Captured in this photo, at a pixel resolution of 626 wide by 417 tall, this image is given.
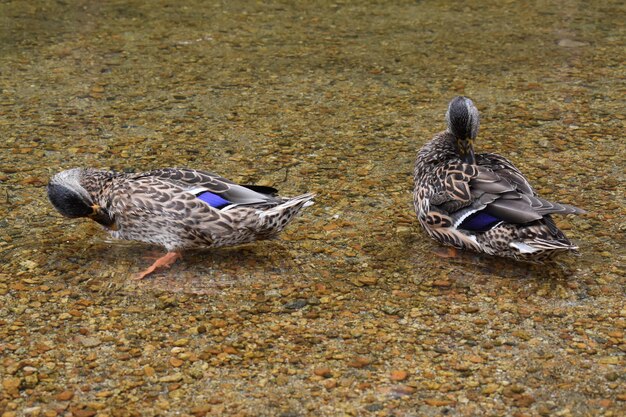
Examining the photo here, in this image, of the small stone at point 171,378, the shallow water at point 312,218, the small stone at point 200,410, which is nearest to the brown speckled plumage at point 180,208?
the shallow water at point 312,218

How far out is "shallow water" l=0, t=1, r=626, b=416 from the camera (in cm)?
460

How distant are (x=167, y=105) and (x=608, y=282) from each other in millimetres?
4243

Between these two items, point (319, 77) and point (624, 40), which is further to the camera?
point (624, 40)

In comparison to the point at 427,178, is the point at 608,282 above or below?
below

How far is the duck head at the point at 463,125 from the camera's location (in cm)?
622

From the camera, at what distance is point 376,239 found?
6.06 metres

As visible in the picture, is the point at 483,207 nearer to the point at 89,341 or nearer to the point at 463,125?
the point at 463,125

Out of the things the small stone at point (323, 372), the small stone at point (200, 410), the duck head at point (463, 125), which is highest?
the duck head at point (463, 125)

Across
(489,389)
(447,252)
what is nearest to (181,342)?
(489,389)

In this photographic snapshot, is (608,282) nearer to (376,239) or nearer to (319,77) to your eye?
(376,239)

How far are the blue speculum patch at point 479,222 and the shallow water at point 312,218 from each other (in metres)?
0.25

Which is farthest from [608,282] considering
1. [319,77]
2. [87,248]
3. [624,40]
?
[624,40]

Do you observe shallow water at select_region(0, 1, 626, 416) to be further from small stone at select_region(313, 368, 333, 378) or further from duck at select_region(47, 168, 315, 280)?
duck at select_region(47, 168, 315, 280)

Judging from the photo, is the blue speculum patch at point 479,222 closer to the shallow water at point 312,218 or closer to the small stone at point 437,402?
the shallow water at point 312,218
